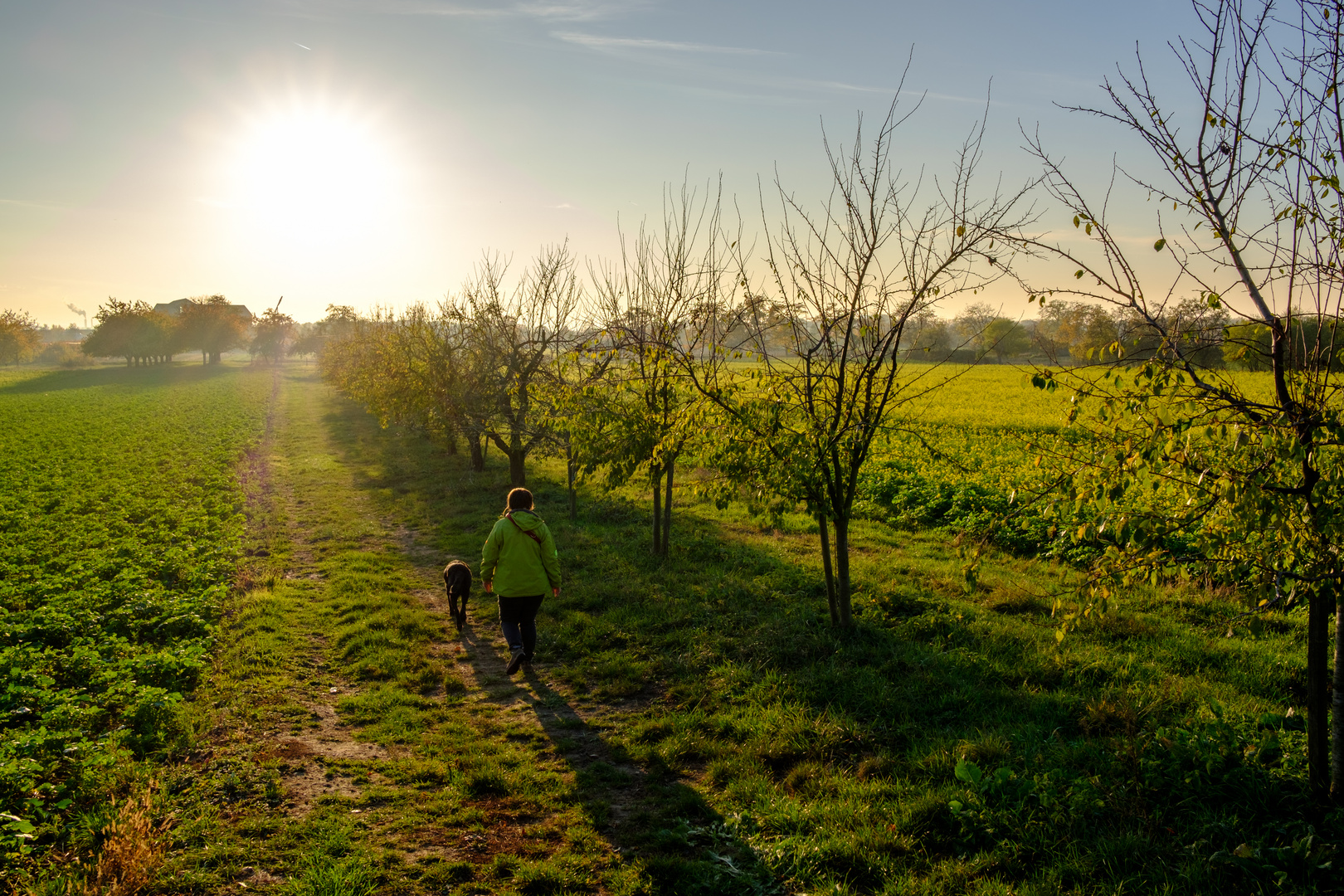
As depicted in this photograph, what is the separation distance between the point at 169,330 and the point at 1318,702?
125781 millimetres

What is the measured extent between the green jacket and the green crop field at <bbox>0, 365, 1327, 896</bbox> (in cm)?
111

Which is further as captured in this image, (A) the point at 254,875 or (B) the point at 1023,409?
(B) the point at 1023,409

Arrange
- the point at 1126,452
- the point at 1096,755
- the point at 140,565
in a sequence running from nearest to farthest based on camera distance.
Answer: the point at 1126,452, the point at 1096,755, the point at 140,565

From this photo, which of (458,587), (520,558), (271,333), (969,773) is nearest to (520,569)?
(520,558)

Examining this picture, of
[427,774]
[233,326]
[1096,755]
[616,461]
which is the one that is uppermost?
[233,326]

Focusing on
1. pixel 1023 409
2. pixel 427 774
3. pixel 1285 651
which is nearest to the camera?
pixel 427 774

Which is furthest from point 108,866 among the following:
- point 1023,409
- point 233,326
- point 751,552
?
point 233,326

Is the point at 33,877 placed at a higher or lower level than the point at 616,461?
lower

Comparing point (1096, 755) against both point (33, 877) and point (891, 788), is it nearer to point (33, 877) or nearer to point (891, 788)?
point (891, 788)

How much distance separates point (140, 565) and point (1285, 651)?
51.0ft

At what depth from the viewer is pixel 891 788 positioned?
5.31 metres

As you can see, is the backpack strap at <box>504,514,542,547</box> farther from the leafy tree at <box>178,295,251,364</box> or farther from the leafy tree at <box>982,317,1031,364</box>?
the leafy tree at <box>178,295,251,364</box>

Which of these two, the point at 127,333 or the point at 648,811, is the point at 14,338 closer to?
the point at 127,333

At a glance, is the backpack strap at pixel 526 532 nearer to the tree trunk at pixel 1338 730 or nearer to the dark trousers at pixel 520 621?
the dark trousers at pixel 520 621
